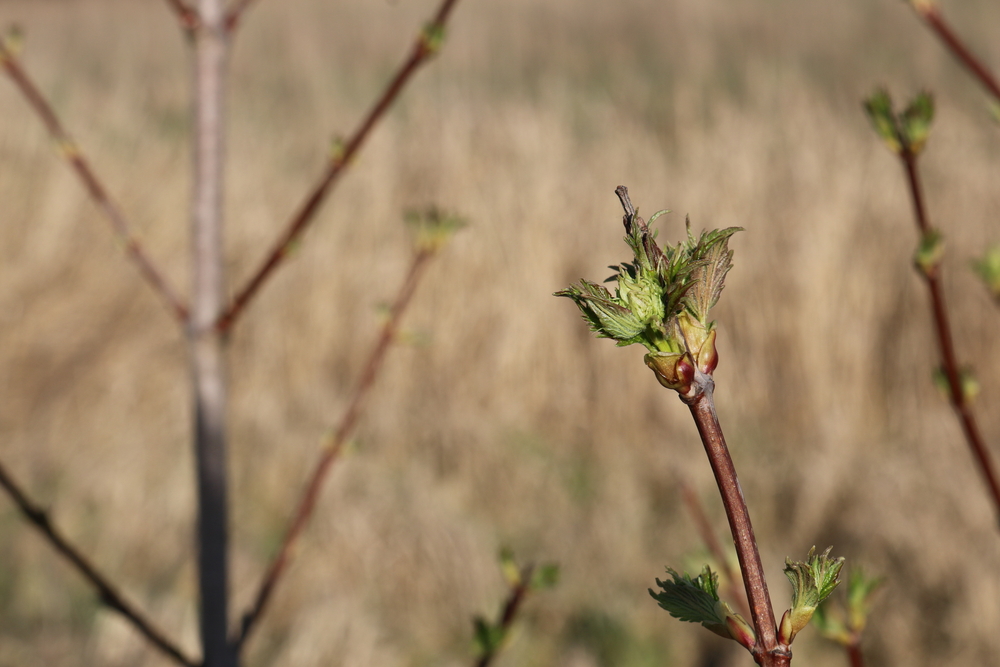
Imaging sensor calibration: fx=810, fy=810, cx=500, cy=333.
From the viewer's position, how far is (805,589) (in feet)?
1.41

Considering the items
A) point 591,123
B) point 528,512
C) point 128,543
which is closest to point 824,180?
point 591,123

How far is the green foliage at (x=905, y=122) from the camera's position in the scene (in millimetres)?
757

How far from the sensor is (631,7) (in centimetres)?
709

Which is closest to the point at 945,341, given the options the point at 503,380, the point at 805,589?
the point at 805,589

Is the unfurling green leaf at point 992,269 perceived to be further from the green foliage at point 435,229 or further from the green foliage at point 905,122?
the green foliage at point 435,229

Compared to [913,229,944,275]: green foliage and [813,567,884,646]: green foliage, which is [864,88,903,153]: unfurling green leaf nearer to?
[913,229,944,275]: green foliage

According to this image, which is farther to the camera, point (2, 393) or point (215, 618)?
point (2, 393)

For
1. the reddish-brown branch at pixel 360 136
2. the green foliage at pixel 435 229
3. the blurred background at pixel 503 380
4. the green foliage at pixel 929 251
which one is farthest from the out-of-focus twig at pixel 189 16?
the blurred background at pixel 503 380

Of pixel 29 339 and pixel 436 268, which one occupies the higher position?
pixel 436 268

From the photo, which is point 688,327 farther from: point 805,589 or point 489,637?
point 489,637

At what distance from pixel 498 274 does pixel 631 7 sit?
14.6 ft

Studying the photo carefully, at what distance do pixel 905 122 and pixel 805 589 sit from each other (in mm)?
519

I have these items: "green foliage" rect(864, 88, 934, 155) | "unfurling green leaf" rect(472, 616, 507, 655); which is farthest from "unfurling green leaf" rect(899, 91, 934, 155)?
"unfurling green leaf" rect(472, 616, 507, 655)

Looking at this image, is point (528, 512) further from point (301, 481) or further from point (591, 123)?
point (591, 123)
